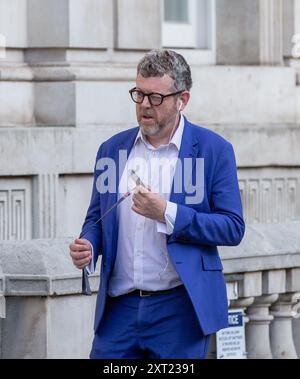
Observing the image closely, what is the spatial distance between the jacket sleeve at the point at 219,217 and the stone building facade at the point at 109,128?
1.42 metres

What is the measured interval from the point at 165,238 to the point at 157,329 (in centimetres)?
36

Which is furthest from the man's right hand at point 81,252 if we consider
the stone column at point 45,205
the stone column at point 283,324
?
the stone column at point 45,205

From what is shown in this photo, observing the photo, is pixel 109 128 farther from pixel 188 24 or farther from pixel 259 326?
pixel 259 326

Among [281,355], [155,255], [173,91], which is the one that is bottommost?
[281,355]

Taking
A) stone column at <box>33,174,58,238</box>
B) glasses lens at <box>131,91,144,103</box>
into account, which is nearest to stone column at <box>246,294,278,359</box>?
stone column at <box>33,174,58,238</box>

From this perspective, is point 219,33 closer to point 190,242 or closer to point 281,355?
point 281,355

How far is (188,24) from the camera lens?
13.6m

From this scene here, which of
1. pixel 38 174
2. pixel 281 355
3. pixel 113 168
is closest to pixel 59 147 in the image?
pixel 38 174

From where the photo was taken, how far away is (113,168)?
7.55 metres

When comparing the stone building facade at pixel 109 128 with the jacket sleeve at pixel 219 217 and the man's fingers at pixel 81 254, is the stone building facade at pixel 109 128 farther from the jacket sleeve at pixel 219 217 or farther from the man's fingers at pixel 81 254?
the jacket sleeve at pixel 219 217

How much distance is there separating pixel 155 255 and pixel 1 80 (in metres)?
4.46

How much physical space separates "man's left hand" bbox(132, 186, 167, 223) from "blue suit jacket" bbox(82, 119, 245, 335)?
0.08m

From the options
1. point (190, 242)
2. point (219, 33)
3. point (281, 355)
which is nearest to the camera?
point (190, 242)

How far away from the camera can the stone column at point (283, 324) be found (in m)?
9.74
